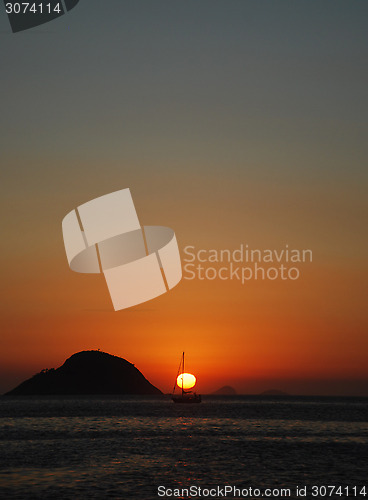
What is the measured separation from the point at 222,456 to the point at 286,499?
77.3 ft

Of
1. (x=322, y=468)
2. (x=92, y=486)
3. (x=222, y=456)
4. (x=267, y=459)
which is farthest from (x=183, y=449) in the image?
(x=92, y=486)

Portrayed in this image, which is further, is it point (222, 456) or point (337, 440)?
point (337, 440)

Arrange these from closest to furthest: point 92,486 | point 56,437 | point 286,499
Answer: point 286,499 → point 92,486 → point 56,437

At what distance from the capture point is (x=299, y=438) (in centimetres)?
8844

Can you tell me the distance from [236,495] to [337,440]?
48420 millimetres

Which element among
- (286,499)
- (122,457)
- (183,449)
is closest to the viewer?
(286,499)

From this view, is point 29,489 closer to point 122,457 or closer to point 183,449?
point 122,457

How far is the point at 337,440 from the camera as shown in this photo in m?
85.8

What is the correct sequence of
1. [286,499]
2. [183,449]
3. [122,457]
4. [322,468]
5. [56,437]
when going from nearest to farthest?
[286,499] < [322,468] < [122,457] < [183,449] < [56,437]

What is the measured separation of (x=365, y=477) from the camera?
5044 cm

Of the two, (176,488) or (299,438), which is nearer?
(176,488)

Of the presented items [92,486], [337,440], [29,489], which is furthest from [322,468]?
[337,440]

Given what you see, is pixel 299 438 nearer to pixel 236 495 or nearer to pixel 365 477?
pixel 365 477

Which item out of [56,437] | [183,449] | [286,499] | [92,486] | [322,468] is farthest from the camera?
[56,437]
